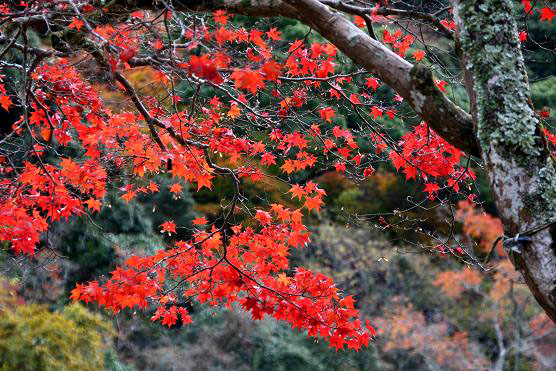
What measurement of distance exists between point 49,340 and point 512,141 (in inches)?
191

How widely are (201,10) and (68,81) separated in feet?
5.32

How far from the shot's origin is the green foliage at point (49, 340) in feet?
16.9

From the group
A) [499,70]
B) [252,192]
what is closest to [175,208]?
[252,192]

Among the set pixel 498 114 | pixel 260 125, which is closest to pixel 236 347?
pixel 260 125

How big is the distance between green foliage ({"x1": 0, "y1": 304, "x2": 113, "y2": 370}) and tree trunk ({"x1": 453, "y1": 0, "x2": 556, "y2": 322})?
4733 millimetres

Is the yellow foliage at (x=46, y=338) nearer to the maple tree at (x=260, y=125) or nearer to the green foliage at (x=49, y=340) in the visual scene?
the green foliage at (x=49, y=340)

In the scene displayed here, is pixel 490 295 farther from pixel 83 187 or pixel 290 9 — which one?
pixel 290 9

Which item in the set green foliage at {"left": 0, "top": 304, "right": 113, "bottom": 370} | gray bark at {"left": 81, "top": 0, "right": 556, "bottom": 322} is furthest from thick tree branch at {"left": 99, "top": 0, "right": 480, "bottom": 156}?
green foliage at {"left": 0, "top": 304, "right": 113, "bottom": 370}

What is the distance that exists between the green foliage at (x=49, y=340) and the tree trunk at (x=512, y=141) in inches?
186

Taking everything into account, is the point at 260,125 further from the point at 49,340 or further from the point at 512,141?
the point at 49,340

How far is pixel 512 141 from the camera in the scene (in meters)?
1.77

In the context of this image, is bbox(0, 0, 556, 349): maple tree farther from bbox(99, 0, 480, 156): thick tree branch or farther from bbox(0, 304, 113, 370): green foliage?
bbox(0, 304, 113, 370): green foliage

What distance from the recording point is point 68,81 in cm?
382

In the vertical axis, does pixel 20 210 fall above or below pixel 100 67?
below
